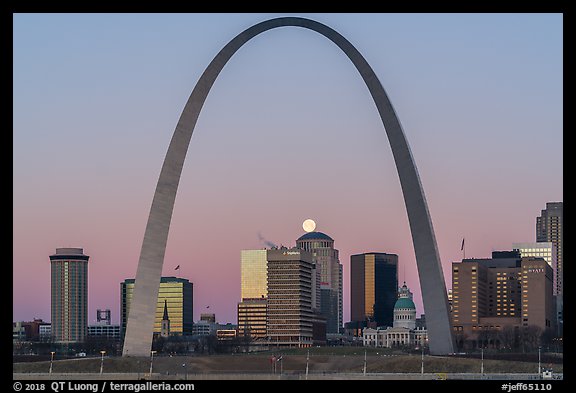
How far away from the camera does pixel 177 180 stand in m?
106

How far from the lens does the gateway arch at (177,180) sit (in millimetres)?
100750

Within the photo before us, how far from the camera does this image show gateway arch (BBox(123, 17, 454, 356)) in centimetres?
10075

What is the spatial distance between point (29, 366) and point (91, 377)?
17.1m

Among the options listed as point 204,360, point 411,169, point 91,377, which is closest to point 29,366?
point 91,377

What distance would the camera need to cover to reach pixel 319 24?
4021 inches

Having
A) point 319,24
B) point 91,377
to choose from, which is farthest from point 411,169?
point 91,377
